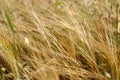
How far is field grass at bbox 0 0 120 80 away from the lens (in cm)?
136

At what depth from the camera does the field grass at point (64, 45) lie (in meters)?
1.36

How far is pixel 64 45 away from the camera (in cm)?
156

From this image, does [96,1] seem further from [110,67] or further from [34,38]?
[110,67]

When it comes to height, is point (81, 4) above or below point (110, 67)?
above

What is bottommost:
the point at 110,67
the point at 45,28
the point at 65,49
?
the point at 110,67

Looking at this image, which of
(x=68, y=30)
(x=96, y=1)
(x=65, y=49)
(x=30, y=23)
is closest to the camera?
(x=65, y=49)

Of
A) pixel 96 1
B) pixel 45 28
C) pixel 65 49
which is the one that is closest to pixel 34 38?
pixel 45 28

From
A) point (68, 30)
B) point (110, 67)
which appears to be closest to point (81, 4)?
point (68, 30)

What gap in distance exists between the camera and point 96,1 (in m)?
2.04

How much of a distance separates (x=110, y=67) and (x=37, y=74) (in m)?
0.33

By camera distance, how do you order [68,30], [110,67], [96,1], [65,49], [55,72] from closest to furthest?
1. [55,72]
2. [110,67]
3. [65,49]
4. [68,30]
5. [96,1]

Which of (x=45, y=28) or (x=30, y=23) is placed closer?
(x=45, y=28)

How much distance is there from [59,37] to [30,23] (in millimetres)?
309

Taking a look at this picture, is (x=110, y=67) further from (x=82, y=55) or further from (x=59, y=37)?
(x=59, y=37)
